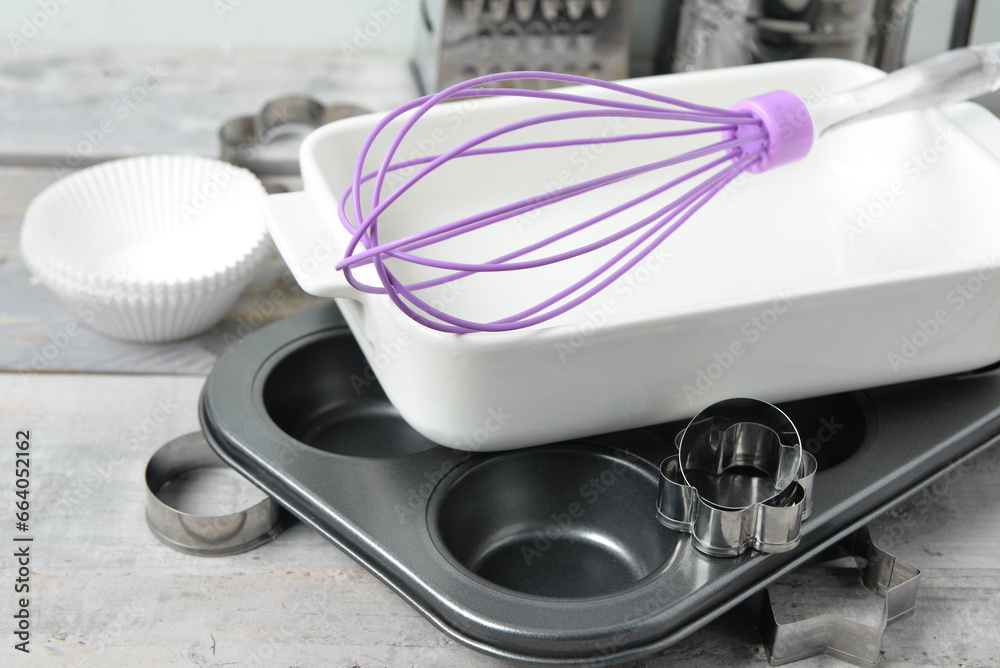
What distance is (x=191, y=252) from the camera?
0.52 meters

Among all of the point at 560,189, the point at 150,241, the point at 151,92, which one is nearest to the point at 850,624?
the point at 560,189

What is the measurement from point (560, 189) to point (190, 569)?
21cm

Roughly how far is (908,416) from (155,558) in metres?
0.30

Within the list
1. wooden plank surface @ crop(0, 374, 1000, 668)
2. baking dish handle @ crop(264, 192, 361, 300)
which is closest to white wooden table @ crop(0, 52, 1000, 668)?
wooden plank surface @ crop(0, 374, 1000, 668)

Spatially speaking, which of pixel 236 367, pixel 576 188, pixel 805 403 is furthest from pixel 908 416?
pixel 236 367

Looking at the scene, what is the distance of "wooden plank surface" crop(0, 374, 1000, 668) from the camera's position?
1.11ft

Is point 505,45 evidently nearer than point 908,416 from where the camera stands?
No

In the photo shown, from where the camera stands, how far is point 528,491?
381mm

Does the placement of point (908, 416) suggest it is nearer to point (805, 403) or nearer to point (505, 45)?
point (805, 403)

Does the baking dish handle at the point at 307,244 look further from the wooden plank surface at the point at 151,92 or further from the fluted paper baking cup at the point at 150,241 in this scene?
the wooden plank surface at the point at 151,92

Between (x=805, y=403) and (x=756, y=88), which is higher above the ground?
(x=756, y=88)

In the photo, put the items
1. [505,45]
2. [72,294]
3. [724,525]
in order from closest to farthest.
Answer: [724,525]
[72,294]
[505,45]

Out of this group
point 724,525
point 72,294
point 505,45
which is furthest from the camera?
point 505,45

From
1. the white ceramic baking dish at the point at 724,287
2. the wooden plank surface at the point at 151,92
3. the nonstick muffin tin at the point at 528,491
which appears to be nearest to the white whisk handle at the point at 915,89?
the white ceramic baking dish at the point at 724,287
